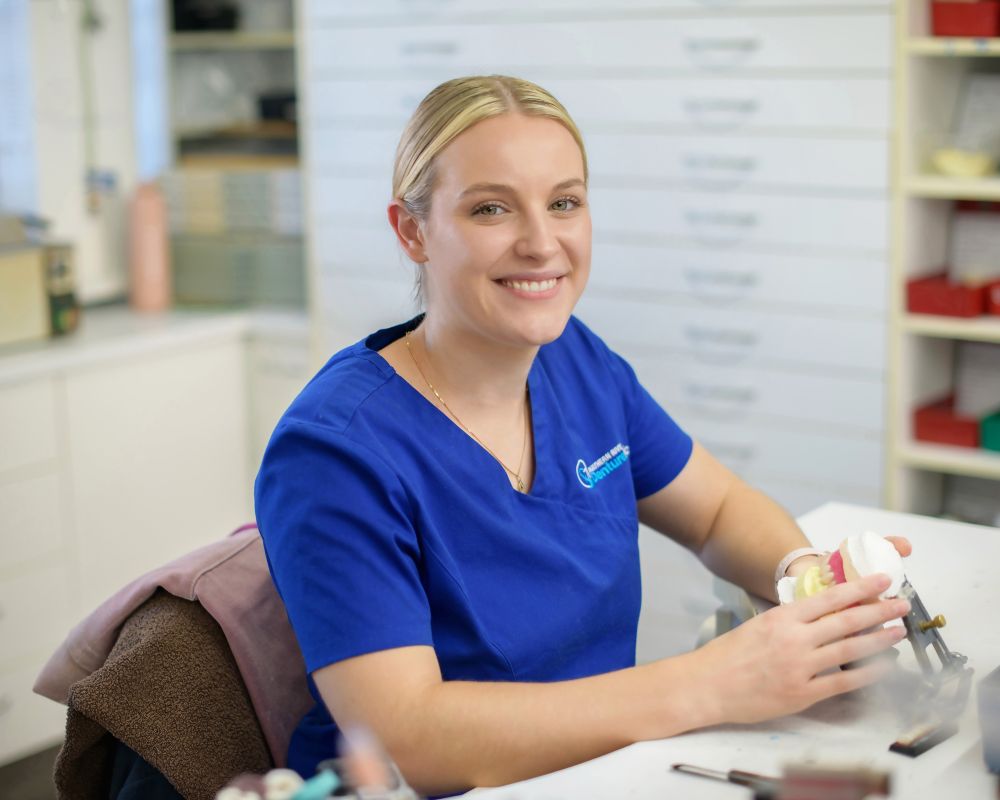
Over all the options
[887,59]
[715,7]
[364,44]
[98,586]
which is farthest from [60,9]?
[887,59]

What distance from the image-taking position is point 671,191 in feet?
9.46

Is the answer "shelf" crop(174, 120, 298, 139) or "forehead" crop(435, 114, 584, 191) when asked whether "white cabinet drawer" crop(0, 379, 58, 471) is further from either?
"forehead" crop(435, 114, 584, 191)

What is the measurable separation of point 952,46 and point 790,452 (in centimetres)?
87

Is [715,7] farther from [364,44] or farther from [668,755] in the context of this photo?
[668,755]

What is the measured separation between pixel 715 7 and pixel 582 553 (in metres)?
1.62

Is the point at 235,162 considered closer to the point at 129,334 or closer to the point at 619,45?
the point at 129,334

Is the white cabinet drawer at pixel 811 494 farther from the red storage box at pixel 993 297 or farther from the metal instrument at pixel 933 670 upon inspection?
the metal instrument at pixel 933 670

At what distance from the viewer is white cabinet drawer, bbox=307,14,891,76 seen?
2.63m

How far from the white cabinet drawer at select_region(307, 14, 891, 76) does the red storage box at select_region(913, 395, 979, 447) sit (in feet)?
2.34

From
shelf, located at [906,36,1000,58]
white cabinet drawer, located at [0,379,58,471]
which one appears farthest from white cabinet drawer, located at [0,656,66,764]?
shelf, located at [906,36,1000,58]

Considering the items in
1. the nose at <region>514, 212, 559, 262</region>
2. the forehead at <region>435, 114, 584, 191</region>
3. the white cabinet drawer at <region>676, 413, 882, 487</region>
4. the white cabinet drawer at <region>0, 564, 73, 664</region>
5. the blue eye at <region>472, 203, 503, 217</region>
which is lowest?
the white cabinet drawer at <region>0, 564, 73, 664</region>

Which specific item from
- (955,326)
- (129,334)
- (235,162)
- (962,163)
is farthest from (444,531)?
(235,162)

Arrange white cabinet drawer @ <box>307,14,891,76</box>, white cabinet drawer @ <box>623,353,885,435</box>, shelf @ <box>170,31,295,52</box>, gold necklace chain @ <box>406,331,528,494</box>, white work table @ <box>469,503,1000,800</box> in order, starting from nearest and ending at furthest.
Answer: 1. white work table @ <box>469,503,1000,800</box>
2. gold necklace chain @ <box>406,331,528,494</box>
3. white cabinet drawer @ <box>307,14,891,76</box>
4. white cabinet drawer @ <box>623,353,885,435</box>
5. shelf @ <box>170,31,295,52</box>

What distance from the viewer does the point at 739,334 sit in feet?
9.35
